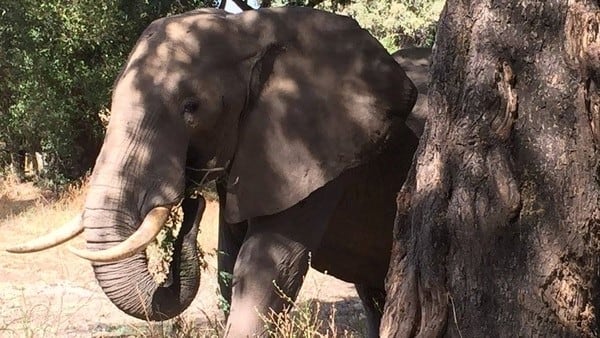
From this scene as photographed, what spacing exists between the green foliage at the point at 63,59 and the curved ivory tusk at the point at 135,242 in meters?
10.4

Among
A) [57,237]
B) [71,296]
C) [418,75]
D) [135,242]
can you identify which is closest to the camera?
[135,242]

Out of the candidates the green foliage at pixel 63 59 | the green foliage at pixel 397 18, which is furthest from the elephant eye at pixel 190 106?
the green foliage at pixel 397 18

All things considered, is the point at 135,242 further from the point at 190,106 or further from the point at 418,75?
the point at 418,75

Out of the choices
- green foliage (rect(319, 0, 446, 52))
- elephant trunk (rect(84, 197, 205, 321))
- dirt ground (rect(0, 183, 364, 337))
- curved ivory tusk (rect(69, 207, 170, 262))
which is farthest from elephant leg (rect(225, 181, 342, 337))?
green foliage (rect(319, 0, 446, 52))

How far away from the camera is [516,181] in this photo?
304 cm

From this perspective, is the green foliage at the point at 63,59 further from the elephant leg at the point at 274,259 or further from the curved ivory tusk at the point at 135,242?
the curved ivory tusk at the point at 135,242

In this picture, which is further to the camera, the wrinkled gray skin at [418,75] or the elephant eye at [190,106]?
the wrinkled gray skin at [418,75]

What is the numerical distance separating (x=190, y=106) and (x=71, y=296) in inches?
193

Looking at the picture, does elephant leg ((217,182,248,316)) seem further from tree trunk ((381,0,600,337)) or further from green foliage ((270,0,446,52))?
green foliage ((270,0,446,52))

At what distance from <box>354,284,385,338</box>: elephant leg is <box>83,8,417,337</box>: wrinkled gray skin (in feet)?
3.77

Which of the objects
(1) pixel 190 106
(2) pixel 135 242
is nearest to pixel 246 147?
(1) pixel 190 106

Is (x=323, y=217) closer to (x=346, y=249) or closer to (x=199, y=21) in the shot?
(x=346, y=249)

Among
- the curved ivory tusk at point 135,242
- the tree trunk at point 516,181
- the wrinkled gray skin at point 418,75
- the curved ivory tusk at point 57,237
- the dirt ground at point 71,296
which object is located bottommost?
the dirt ground at point 71,296

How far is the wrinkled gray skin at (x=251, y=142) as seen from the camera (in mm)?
4895
